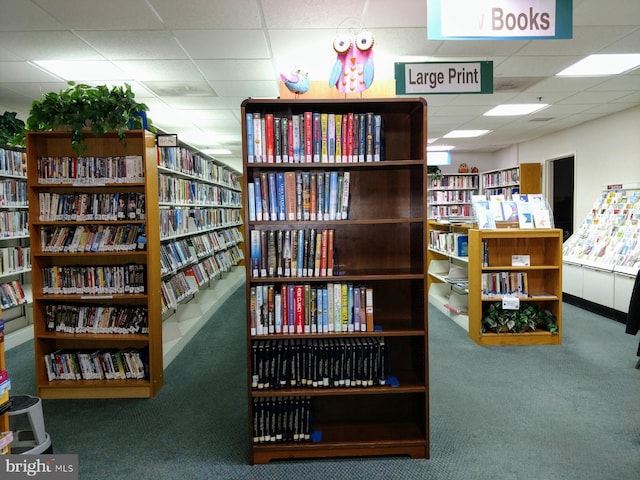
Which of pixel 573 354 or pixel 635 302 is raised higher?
pixel 635 302

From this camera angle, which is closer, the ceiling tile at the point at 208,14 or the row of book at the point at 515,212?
the ceiling tile at the point at 208,14

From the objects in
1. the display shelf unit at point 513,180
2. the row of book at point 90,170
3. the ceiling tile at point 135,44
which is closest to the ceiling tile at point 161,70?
the ceiling tile at point 135,44

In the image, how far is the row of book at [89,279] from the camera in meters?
3.50

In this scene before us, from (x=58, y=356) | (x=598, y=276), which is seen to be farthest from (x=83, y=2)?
(x=598, y=276)

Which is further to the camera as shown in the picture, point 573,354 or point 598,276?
point 598,276

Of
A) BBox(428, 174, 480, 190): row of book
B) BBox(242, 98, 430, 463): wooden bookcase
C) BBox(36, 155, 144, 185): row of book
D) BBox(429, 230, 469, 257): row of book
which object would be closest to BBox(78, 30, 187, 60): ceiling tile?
BBox(36, 155, 144, 185): row of book

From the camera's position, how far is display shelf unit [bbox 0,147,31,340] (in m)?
4.71

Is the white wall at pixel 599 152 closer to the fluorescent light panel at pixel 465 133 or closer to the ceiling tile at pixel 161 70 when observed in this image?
the fluorescent light panel at pixel 465 133

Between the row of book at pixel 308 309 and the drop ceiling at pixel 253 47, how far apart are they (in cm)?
214

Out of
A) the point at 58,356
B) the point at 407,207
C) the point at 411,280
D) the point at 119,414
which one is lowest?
the point at 119,414

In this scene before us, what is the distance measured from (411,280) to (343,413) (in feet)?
3.17

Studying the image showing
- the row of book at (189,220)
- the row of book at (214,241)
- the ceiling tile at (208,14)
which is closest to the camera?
the ceiling tile at (208,14)

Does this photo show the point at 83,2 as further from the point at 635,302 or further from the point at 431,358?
the point at 635,302

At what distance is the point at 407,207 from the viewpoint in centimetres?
278
